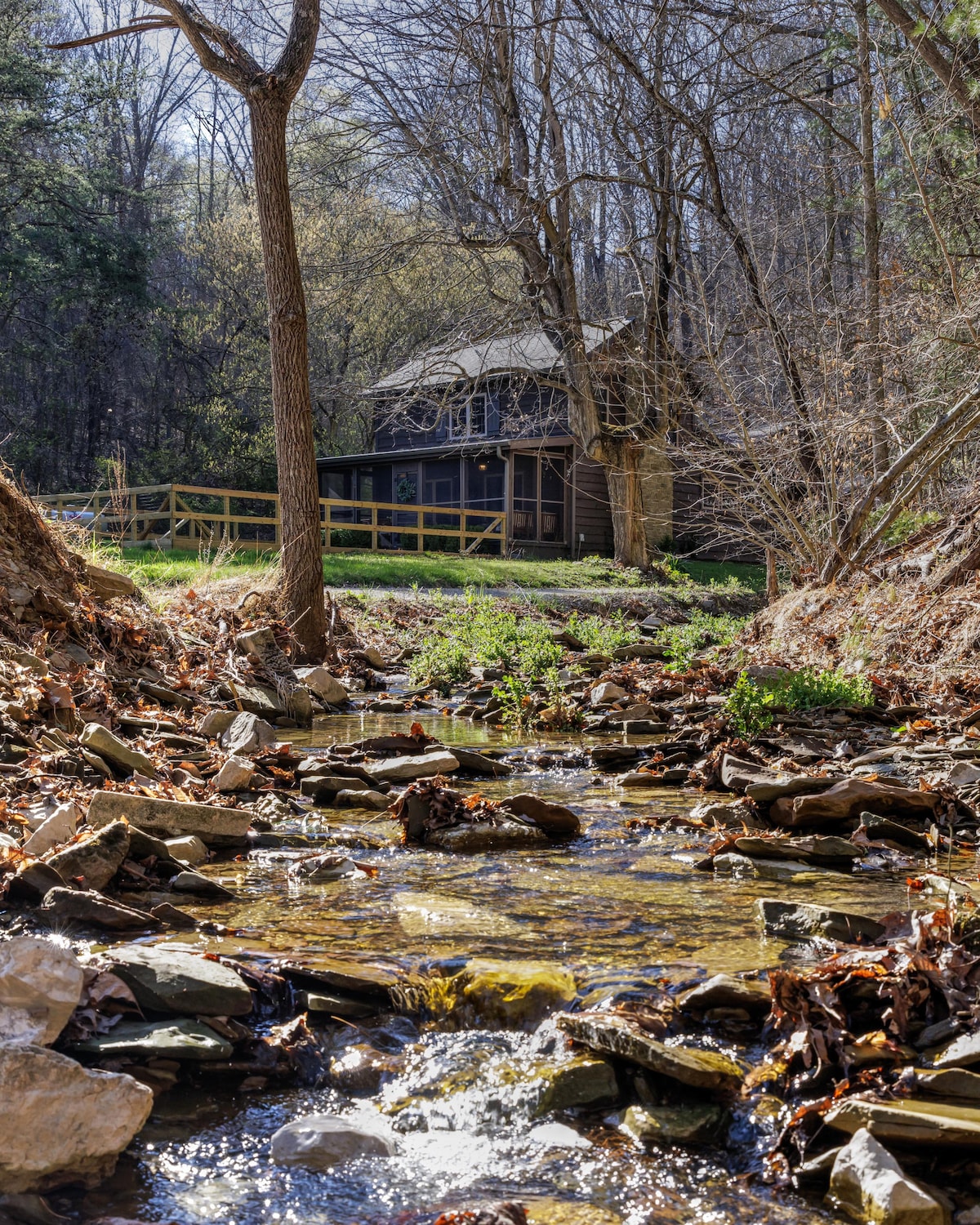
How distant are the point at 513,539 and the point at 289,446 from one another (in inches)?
865

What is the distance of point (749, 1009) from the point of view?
325 cm

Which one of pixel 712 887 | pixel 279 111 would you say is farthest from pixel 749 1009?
pixel 279 111

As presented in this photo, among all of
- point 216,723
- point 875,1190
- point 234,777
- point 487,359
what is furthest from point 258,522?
point 875,1190

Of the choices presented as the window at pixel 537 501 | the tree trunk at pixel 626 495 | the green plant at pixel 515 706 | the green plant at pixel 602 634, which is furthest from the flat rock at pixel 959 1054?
the window at pixel 537 501

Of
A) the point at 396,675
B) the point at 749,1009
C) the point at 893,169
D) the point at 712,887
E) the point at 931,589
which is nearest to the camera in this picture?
the point at 749,1009

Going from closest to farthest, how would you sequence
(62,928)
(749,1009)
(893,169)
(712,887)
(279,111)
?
(749,1009) → (62,928) → (712,887) → (279,111) → (893,169)

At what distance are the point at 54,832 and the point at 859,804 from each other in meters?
3.82

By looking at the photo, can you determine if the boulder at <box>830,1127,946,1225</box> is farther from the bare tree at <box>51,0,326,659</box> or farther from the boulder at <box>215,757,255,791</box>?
the bare tree at <box>51,0,326,659</box>

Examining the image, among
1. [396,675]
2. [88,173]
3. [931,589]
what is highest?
[88,173]

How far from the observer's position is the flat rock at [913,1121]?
8.09ft

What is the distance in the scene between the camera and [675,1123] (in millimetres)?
2783

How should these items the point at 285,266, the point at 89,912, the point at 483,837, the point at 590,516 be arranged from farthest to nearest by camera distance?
the point at 590,516, the point at 285,266, the point at 483,837, the point at 89,912

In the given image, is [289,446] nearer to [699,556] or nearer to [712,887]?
[712,887]

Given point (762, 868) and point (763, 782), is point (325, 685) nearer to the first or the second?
point (763, 782)
